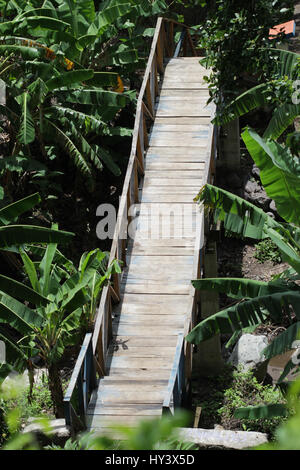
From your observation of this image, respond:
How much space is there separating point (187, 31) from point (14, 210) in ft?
31.0

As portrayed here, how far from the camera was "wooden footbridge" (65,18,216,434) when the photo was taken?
9748 mm

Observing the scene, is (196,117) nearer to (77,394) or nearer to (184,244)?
(184,244)

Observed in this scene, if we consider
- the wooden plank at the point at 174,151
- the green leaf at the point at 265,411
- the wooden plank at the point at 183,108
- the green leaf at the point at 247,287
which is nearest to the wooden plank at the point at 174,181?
the wooden plank at the point at 174,151

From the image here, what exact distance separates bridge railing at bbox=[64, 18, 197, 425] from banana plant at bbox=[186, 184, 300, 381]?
1.57 m

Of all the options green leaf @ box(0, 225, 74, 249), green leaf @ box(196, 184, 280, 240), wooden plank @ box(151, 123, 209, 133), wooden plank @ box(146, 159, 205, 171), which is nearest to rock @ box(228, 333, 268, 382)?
wooden plank @ box(146, 159, 205, 171)

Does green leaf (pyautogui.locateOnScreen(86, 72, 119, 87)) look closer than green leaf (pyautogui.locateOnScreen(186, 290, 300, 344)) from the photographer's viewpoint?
No

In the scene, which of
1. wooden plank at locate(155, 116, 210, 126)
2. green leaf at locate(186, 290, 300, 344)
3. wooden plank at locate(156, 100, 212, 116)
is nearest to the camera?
green leaf at locate(186, 290, 300, 344)

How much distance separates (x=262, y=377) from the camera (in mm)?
13156

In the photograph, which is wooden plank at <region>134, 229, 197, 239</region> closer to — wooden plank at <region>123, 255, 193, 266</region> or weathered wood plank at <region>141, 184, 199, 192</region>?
wooden plank at <region>123, 255, 193, 266</region>

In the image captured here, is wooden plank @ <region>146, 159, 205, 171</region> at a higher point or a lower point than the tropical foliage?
lower

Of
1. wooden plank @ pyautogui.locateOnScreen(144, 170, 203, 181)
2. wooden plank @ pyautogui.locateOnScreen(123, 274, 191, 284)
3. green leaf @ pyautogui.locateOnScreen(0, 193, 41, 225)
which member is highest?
green leaf @ pyautogui.locateOnScreen(0, 193, 41, 225)

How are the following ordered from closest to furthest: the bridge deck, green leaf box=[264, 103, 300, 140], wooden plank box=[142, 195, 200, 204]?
the bridge deck → green leaf box=[264, 103, 300, 140] → wooden plank box=[142, 195, 200, 204]

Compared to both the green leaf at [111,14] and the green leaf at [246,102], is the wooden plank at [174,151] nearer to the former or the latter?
the green leaf at [246,102]
